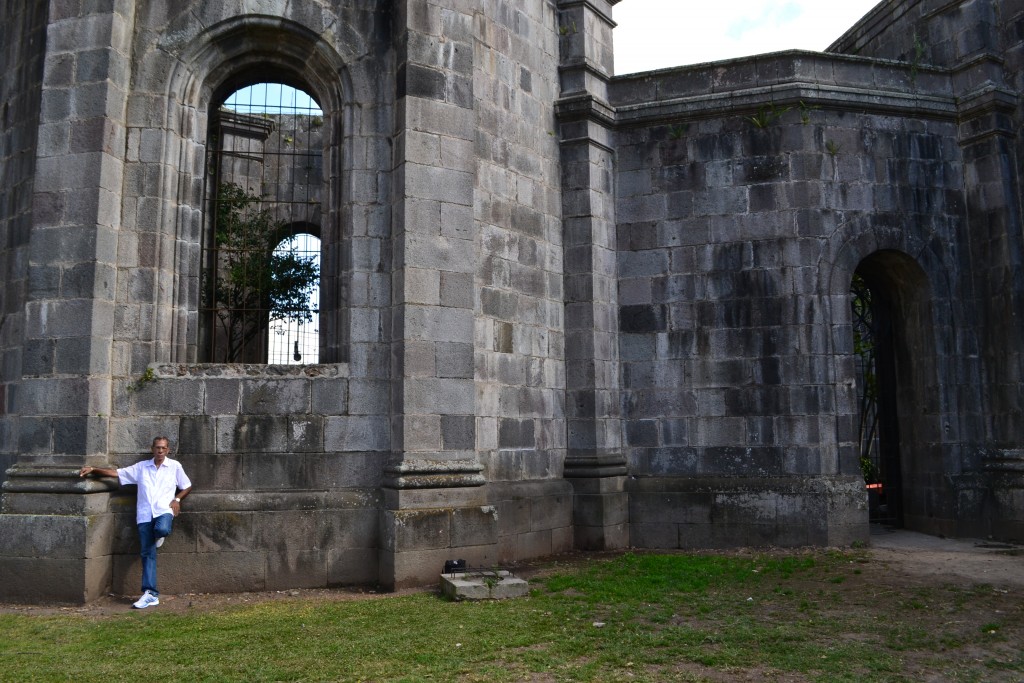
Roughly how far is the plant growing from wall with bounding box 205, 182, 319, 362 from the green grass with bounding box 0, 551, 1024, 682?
344cm

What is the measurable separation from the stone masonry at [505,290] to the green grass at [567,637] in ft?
3.89

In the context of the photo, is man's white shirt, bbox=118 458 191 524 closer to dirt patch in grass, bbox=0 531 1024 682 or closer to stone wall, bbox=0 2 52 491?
dirt patch in grass, bbox=0 531 1024 682

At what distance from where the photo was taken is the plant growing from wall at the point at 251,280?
9.80 metres

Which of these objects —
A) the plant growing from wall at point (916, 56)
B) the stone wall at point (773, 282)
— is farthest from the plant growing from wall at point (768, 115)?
the plant growing from wall at point (916, 56)

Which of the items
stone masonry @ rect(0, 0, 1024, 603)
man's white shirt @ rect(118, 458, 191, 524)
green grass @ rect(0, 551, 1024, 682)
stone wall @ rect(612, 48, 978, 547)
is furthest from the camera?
stone wall @ rect(612, 48, 978, 547)

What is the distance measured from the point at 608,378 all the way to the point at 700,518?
2.20 meters

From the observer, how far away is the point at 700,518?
11398 millimetres

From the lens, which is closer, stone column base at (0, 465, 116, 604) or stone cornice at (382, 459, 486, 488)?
stone column base at (0, 465, 116, 604)

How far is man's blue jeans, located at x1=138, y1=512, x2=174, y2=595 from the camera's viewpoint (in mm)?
8273

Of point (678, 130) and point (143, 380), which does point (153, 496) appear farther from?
point (678, 130)

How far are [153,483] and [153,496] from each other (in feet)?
0.42

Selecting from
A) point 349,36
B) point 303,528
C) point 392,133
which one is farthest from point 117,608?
point 349,36

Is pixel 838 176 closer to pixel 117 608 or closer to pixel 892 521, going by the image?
pixel 892 521

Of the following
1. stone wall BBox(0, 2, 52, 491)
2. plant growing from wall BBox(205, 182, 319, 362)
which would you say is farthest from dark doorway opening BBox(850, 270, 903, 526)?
stone wall BBox(0, 2, 52, 491)
